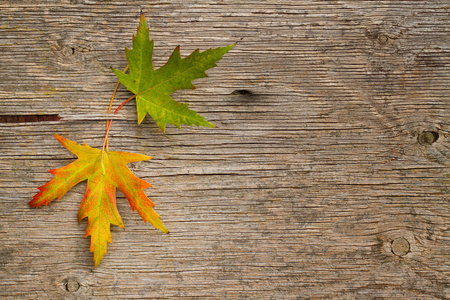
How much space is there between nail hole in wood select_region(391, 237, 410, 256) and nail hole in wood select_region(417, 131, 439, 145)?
0.52m

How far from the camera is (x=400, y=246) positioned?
1555 millimetres

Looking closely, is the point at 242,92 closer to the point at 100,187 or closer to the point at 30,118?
the point at 100,187

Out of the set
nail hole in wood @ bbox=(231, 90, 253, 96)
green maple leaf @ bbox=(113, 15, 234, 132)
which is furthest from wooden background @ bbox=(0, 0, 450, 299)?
green maple leaf @ bbox=(113, 15, 234, 132)

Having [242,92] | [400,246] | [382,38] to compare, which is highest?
[382,38]

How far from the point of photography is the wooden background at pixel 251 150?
1.51 m

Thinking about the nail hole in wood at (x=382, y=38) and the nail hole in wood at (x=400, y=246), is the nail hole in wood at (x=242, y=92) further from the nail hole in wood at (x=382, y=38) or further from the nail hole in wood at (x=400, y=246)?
the nail hole in wood at (x=400, y=246)

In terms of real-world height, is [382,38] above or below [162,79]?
above

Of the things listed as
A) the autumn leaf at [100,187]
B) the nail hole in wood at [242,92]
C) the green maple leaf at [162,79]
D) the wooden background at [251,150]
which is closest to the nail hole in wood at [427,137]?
the wooden background at [251,150]

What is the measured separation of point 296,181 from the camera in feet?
5.09

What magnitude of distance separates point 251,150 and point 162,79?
0.57 meters

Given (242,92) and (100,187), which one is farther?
(242,92)

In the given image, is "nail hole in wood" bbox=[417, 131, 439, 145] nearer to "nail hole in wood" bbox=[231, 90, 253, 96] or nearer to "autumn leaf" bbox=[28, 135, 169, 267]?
"nail hole in wood" bbox=[231, 90, 253, 96]

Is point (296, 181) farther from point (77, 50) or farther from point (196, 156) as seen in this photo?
point (77, 50)

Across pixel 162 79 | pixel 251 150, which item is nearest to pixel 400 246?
pixel 251 150
